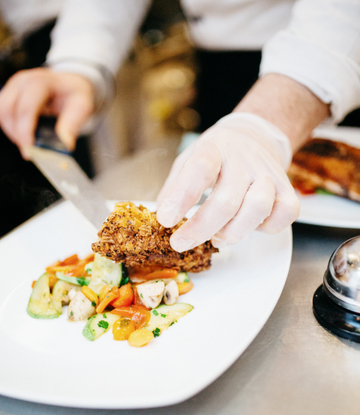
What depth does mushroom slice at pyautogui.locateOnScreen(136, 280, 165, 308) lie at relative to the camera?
4.24ft

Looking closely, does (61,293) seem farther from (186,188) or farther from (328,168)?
(328,168)

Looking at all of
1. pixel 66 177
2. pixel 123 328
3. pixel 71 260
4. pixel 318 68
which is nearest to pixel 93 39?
pixel 66 177

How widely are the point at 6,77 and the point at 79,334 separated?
3099 millimetres

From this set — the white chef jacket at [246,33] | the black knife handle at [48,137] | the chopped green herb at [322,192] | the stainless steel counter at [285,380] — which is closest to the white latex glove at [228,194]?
the stainless steel counter at [285,380]

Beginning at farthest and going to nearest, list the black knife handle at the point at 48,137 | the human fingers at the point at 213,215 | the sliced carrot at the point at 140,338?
the black knife handle at the point at 48,137 < the human fingers at the point at 213,215 < the sliced carrot at the point at 140,338

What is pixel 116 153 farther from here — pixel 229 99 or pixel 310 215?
pixel 310 215

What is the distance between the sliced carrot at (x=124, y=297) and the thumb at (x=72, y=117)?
49.9 inches

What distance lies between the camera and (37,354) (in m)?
1.14

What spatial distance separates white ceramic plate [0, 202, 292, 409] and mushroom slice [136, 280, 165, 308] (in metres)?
0.13

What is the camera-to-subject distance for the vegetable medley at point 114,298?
1.22 metres

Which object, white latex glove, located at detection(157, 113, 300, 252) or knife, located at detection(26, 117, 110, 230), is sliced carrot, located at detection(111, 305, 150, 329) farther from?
knife, located at detection(26, 117, 110, 230)

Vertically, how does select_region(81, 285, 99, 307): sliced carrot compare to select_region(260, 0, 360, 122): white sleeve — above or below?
below

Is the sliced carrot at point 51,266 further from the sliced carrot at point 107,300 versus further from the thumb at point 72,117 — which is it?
the thumb at point 72,117

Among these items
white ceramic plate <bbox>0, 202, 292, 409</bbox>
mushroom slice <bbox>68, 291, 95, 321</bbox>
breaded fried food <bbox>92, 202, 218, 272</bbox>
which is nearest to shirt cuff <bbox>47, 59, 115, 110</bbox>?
white ceramic plate <bbox>0, 202, 292, 409</bbox>
